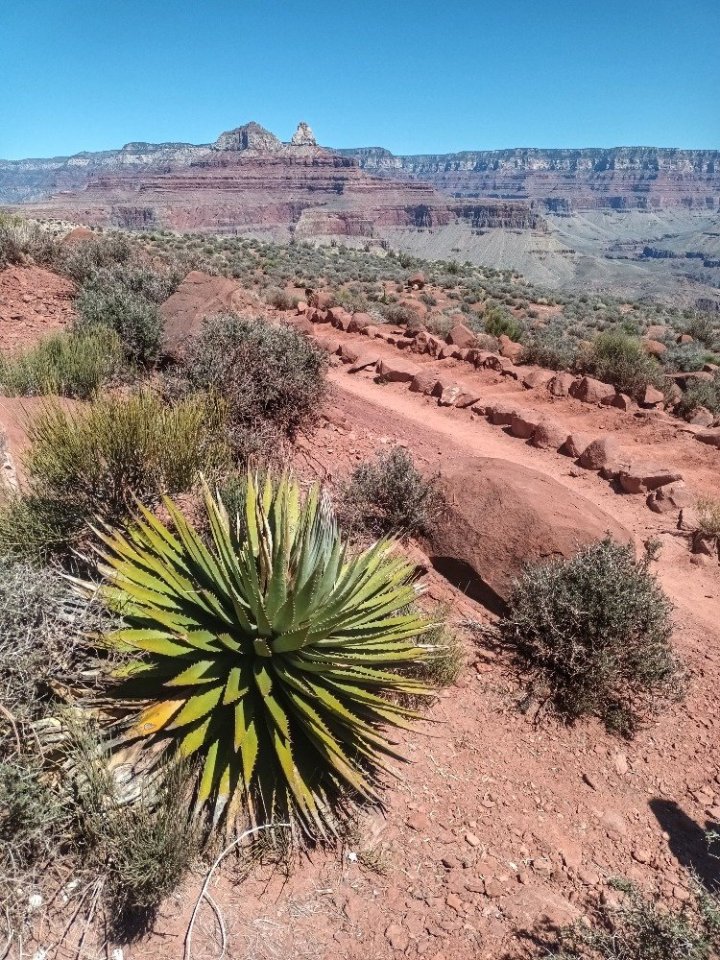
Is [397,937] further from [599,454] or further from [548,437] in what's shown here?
[548,437]

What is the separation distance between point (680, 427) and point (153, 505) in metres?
8.01

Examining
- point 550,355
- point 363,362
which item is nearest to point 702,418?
point 550,355

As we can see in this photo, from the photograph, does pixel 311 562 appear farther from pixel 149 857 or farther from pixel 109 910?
pixel 109 910

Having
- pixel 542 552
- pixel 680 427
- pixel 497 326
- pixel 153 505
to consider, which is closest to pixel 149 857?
pixel 153 505

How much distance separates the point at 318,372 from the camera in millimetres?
7156

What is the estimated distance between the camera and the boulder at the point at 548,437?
8.15 m

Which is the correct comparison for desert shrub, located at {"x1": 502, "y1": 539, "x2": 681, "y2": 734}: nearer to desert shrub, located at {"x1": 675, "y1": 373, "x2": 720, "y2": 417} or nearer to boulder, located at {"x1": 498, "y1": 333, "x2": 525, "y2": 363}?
desert shrub, located at {"x1": 675, "y1": 373, "x2": 720, "y2": 417}

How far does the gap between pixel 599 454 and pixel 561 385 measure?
306 centimetres

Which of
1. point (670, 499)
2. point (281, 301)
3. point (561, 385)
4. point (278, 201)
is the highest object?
point (278, 201)

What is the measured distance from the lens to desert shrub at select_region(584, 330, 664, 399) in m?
10.6

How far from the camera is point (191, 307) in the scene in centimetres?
888

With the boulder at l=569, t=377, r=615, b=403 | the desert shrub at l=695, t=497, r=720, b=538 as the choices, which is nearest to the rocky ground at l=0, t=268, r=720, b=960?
the desert shrub at l=695, t=497, r=720, b=538

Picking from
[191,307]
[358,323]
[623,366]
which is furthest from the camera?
[358,323]

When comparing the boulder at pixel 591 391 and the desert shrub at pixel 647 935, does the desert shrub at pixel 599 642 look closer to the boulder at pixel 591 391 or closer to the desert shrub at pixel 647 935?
the desert shrub at pixel 647 935
